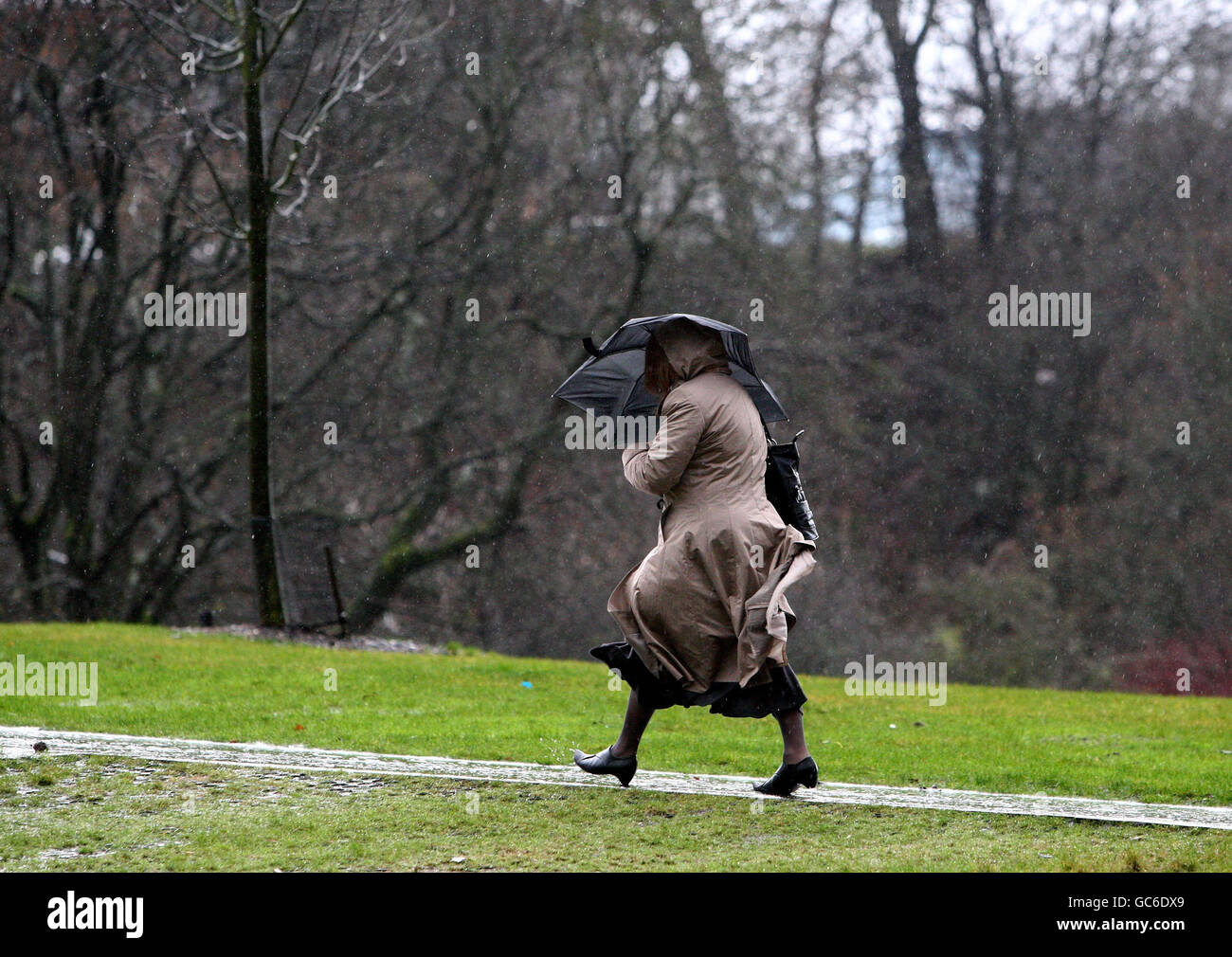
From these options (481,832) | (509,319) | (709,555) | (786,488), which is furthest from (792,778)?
(509,319)

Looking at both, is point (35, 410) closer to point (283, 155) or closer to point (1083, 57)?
point (283, 155)

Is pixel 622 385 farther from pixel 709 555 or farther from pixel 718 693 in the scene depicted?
pixel 718 693

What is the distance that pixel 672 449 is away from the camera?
6035 mm

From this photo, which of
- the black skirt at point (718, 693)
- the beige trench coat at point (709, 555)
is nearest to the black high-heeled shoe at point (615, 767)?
the black skirt at point (718, 693)

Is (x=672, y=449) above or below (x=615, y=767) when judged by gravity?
above

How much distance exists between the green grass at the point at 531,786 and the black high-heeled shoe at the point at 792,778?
11 cm

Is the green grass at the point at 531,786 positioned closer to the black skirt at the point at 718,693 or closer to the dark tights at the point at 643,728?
the dark tights at the point at 643,728

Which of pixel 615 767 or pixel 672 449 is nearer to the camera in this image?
pixel 672 449

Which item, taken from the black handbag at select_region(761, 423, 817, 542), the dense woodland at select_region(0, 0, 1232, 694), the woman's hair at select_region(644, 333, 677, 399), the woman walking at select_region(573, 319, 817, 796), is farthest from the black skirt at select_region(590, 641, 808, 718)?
the dense woodland at select_region(0, 0, 1232, 694)

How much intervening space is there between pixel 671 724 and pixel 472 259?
16.1 metres

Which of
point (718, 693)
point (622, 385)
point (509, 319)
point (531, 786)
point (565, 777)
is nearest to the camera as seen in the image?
point (718, 693)

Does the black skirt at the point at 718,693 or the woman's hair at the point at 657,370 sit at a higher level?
the woman's hair at the point at 657,370

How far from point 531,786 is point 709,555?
4.28ft

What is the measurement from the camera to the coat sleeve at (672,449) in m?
6.04
